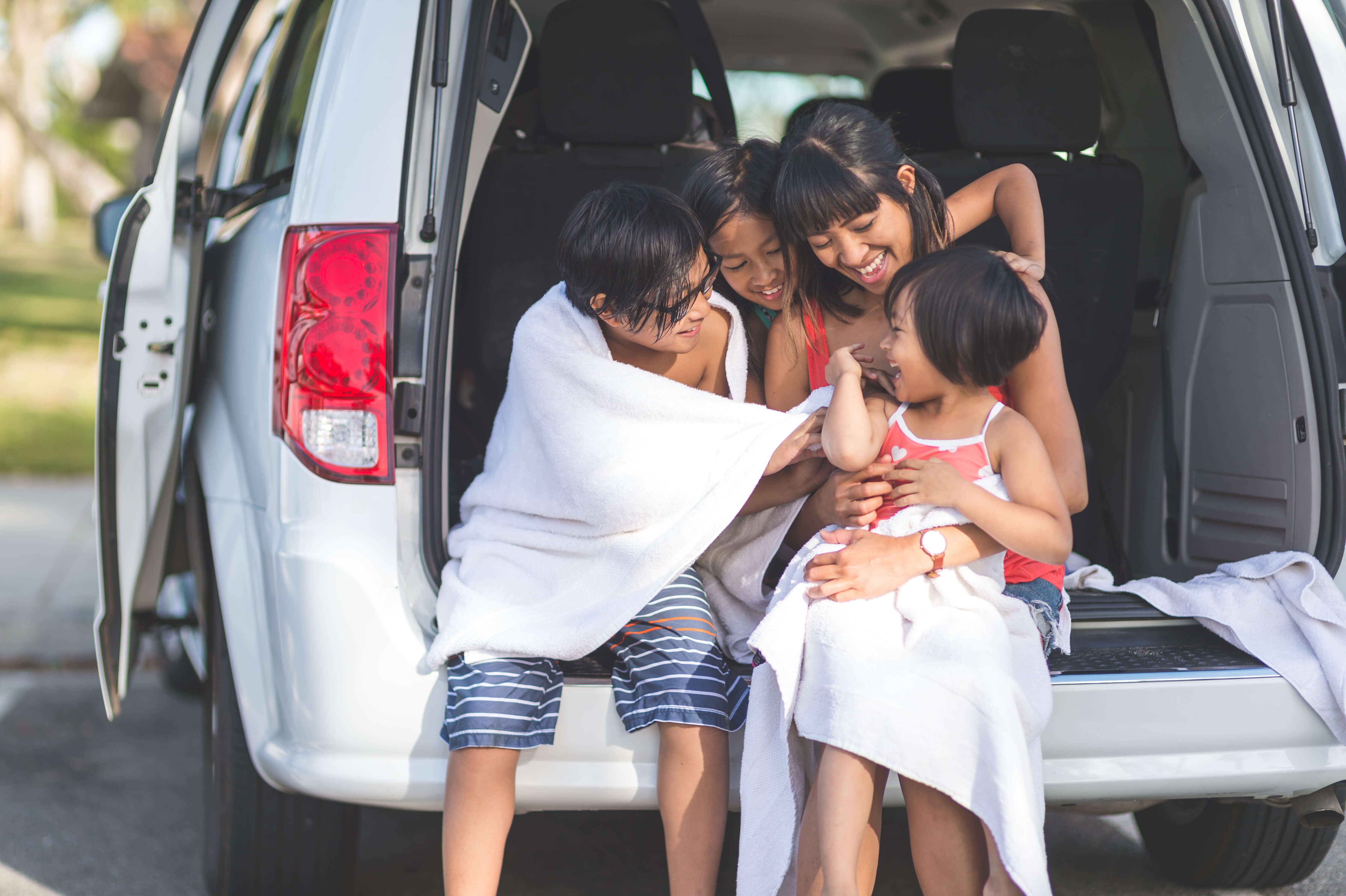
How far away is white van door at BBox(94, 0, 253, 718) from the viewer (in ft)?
7.13

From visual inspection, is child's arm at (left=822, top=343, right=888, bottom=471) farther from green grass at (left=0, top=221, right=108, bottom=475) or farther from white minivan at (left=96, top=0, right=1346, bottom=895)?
green grass at (left=0, top=221, right=108, bottom=475)

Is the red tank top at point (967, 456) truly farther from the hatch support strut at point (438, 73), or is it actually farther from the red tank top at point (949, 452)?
the hatch support strut at point (438, 73)

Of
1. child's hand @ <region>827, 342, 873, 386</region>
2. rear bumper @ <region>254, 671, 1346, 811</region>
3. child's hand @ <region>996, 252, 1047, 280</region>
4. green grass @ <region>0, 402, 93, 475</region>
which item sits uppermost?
child's hand @ <region>996, 252, 1047, 280</region>

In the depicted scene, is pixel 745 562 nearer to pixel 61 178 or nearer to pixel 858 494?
pixel 858 494

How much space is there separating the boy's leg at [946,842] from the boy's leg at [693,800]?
0.28m

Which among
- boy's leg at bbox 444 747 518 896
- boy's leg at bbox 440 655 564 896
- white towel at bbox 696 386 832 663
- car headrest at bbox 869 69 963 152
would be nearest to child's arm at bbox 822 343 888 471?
white towel at bbox 696 386 832 663

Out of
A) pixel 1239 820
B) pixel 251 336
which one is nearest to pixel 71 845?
pixel 251 336

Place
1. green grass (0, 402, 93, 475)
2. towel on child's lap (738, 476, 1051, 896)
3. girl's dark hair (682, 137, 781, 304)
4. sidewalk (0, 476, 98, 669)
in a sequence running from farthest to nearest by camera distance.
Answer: green grass (0, 402, 93, 475) < sidewalk (0, 476, 98, 669) < girl's dark hair (682, 137, 781, 304) < towel on child's lap (738, 476, 1051, 896)

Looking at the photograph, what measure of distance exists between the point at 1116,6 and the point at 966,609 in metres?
1.84

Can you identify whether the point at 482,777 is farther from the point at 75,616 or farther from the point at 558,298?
the point at 75,616

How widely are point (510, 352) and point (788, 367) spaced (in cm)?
86

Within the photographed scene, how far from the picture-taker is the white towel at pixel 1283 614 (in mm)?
1833

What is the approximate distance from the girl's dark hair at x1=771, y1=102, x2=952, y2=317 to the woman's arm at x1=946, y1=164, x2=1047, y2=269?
8cm

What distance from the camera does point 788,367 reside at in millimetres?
2217
